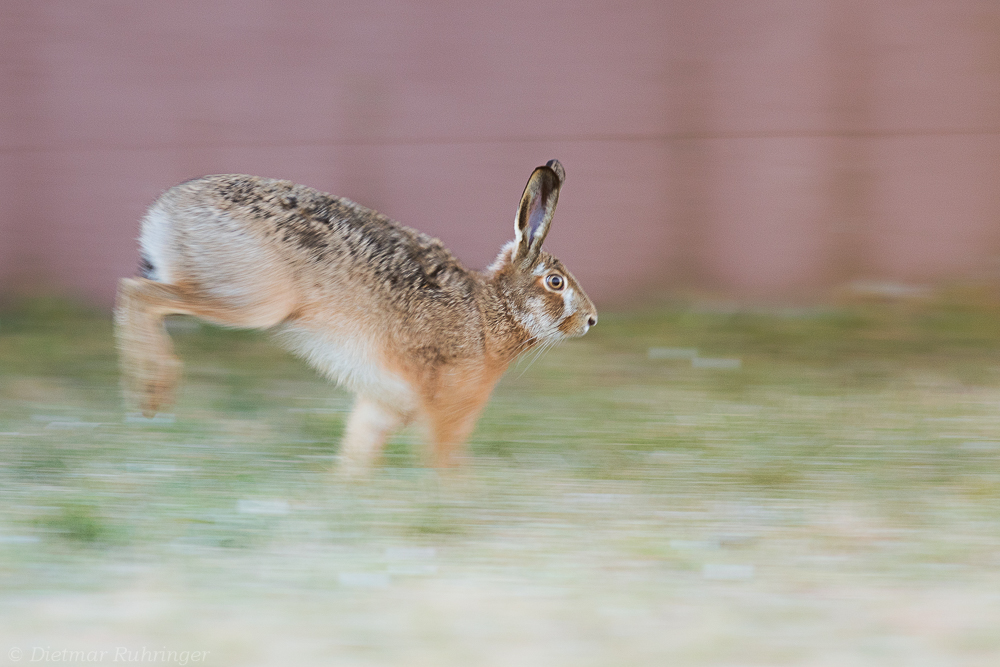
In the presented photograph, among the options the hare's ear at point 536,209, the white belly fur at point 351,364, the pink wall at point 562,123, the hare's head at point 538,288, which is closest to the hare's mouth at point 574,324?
the hare's head at point 538,288

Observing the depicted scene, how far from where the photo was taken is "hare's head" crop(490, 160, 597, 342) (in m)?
4.73

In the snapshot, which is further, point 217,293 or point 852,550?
point 217,293

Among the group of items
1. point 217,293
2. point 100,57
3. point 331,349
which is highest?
point 100,57

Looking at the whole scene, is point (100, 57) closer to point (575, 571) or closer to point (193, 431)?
point (193, 431)

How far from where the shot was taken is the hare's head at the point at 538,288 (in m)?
4.73

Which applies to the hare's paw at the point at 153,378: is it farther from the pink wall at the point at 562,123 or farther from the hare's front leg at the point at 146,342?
the pink wall at the point at 562,123

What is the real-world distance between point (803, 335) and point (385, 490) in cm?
370

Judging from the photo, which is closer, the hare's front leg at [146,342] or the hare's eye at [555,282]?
the hare's front leg at [146,342]

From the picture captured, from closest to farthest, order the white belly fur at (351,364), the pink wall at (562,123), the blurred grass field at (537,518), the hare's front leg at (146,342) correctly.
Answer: the blurred grass field at (537,518) < the hare's front leg at (146,342) < the white belly fur at (351,364) < the pink wall at (562,123)

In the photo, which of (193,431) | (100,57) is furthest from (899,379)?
(100,57)

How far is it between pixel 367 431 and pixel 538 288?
956 mm

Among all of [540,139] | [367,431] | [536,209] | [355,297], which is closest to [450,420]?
[367,431]

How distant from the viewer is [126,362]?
4.10 metres

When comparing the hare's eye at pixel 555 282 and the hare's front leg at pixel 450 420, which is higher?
the hare's eye at pixel 555 282
